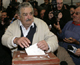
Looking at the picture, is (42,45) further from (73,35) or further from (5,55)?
(5,55)

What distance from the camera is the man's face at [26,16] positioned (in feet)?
6.39

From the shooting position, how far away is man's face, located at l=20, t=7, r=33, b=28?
6.39ft

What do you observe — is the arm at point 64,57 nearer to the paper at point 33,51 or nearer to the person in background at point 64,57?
the person in background at point 64,57

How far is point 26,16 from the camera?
197 centimetres

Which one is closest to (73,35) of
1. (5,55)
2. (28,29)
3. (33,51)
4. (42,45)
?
(28,29)

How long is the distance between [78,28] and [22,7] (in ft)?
4.34

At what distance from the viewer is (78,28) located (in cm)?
273

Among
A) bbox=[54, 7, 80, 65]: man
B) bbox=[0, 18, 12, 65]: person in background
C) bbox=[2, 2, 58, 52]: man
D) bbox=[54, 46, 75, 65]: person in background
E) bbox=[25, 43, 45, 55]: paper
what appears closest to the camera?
bbox=[25, 43, 45, 55]: paper

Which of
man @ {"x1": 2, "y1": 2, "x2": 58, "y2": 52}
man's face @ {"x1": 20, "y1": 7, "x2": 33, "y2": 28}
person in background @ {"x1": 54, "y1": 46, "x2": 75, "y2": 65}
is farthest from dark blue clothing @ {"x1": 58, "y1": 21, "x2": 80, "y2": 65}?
man's face @ {"x1": 20, "y1": 7, "x2": 33, "y2": 28}

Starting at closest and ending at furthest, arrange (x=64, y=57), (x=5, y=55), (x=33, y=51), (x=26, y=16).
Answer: (x=33, y=51) → (x=26, y=16) → (x=64, y=57) → (x=5, y=55)

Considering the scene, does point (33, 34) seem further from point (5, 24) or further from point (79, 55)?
point (5, 24)

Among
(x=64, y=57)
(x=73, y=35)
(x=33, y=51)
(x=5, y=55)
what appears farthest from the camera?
(x=5, y=55)

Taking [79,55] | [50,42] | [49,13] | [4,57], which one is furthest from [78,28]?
[4,57]

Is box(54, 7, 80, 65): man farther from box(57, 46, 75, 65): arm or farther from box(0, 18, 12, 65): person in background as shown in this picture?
box(0, 18, 12, 65): person in background
